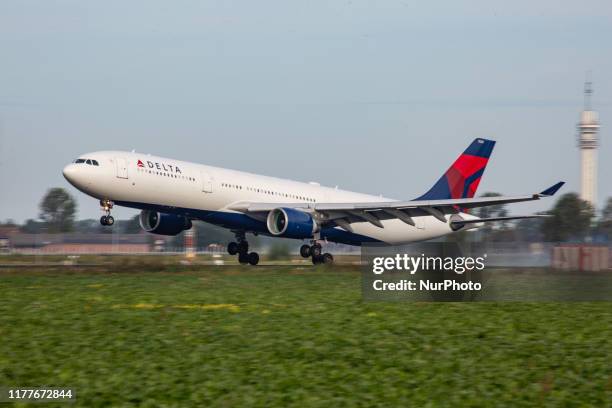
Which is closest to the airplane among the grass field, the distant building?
the grass field

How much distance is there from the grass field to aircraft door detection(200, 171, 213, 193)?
17.2 meters

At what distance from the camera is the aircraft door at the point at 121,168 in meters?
37.5

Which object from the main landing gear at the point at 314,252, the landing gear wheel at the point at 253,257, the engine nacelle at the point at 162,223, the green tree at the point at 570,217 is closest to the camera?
the main landing gear at the point at 314,252

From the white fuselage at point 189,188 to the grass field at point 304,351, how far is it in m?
14.9

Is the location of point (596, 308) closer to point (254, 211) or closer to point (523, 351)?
point (523, 351)

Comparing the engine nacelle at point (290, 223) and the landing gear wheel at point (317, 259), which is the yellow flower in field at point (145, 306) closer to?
the engine nacelle at point (290, 223)

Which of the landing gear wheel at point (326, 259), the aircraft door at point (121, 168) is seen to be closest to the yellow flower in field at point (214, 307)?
the aircraft door at point (121, 168)

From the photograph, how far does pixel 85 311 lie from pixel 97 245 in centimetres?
5606

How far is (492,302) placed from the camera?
22641mm

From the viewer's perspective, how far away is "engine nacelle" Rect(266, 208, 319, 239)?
131 feet

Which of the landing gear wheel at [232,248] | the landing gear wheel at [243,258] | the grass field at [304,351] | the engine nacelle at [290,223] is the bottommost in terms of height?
the grass field at [304,351]

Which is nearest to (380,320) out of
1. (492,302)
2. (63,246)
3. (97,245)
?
(492,302)

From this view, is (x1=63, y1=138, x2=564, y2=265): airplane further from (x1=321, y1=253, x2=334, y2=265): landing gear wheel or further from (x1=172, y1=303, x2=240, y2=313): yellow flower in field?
(x1=172, y1=303, x2=240, y2=313): yellow flower in field

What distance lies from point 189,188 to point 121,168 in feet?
10.7
